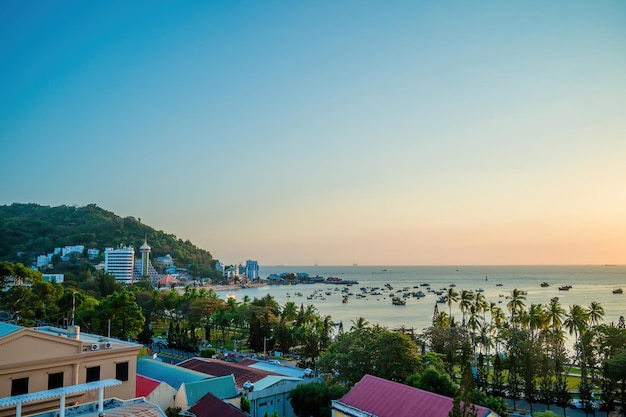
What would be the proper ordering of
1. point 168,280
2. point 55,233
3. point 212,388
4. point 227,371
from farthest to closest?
point 55,233 < point 168,280 < point 227,371 < point 212,388

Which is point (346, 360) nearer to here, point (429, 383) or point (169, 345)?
point (429, 383)

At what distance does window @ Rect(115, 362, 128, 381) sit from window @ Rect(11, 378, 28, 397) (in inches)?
158

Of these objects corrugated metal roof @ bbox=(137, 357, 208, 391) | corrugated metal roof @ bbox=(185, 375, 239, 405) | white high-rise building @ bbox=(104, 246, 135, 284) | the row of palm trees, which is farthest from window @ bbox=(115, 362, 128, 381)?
white high-rise building @ bbox=(104, 246, 135, 284)

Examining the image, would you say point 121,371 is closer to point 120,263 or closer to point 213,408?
point 213,408

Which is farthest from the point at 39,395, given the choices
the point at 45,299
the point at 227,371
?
the point at 45,299

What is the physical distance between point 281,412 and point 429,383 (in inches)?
415

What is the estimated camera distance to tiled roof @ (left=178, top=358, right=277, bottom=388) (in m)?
30.7

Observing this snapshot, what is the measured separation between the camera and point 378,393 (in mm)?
21156

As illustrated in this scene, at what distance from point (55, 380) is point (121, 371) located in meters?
3.13

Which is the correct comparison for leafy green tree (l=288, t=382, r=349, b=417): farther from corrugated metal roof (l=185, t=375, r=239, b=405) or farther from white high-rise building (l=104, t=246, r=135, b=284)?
white high-rise building (l=104, t=246, r=135, b=284)

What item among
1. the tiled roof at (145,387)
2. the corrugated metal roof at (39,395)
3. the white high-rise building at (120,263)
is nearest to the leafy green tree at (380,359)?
the tiled roof at (145,387)

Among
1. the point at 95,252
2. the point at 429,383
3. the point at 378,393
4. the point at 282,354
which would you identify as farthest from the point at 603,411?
the point at 95,252

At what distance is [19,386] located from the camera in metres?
17.3

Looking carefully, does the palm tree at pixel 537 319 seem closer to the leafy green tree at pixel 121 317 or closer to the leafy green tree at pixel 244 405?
the leafy green tree at pixel 244 405
